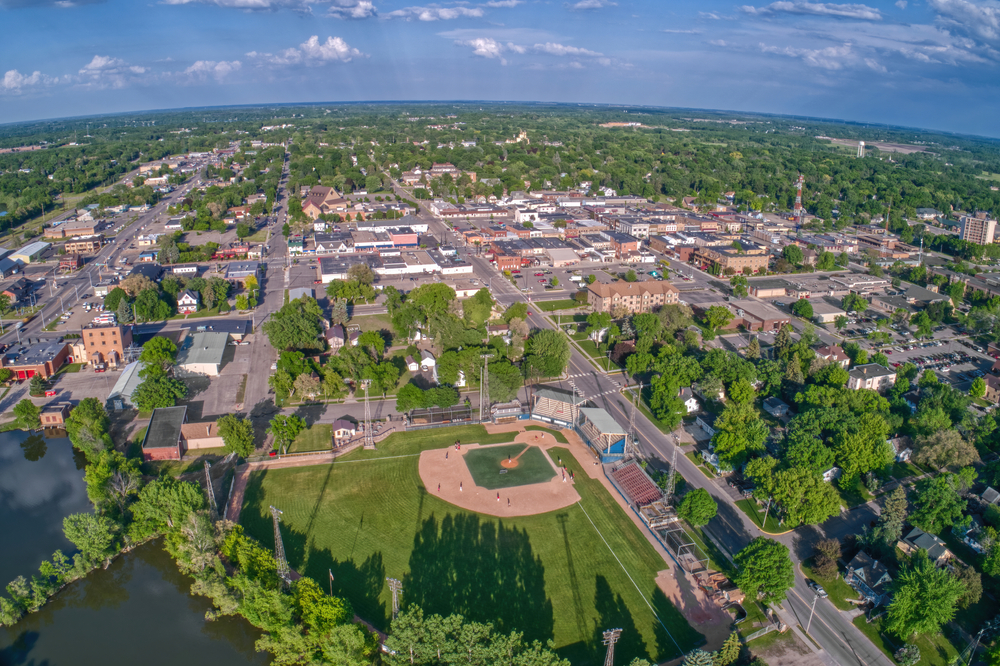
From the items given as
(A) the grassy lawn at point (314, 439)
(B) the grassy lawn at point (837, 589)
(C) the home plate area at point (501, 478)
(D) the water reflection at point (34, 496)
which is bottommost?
(D) the water reflection at point (34, 496)

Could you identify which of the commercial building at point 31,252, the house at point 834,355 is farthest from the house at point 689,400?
the commercial building at point 31,252

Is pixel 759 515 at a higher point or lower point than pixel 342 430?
lower

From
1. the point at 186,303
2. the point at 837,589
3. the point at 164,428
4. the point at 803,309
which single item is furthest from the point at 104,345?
the point at 803,309

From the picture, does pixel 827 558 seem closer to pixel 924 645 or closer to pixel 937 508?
pixel 924 645

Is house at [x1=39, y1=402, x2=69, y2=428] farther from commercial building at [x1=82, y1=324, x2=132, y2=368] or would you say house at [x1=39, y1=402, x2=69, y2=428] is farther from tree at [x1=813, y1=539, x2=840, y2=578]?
tree at [x1=813, y1=539, x2=840, y2=578]

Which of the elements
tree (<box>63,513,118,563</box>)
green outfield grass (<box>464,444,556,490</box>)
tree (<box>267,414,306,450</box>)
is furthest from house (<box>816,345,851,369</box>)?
tree (<box>63,513,118,563</box>)

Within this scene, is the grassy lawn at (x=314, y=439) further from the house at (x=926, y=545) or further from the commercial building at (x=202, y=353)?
the house at (x=926, y=545)

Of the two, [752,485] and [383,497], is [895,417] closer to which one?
[752,485]
